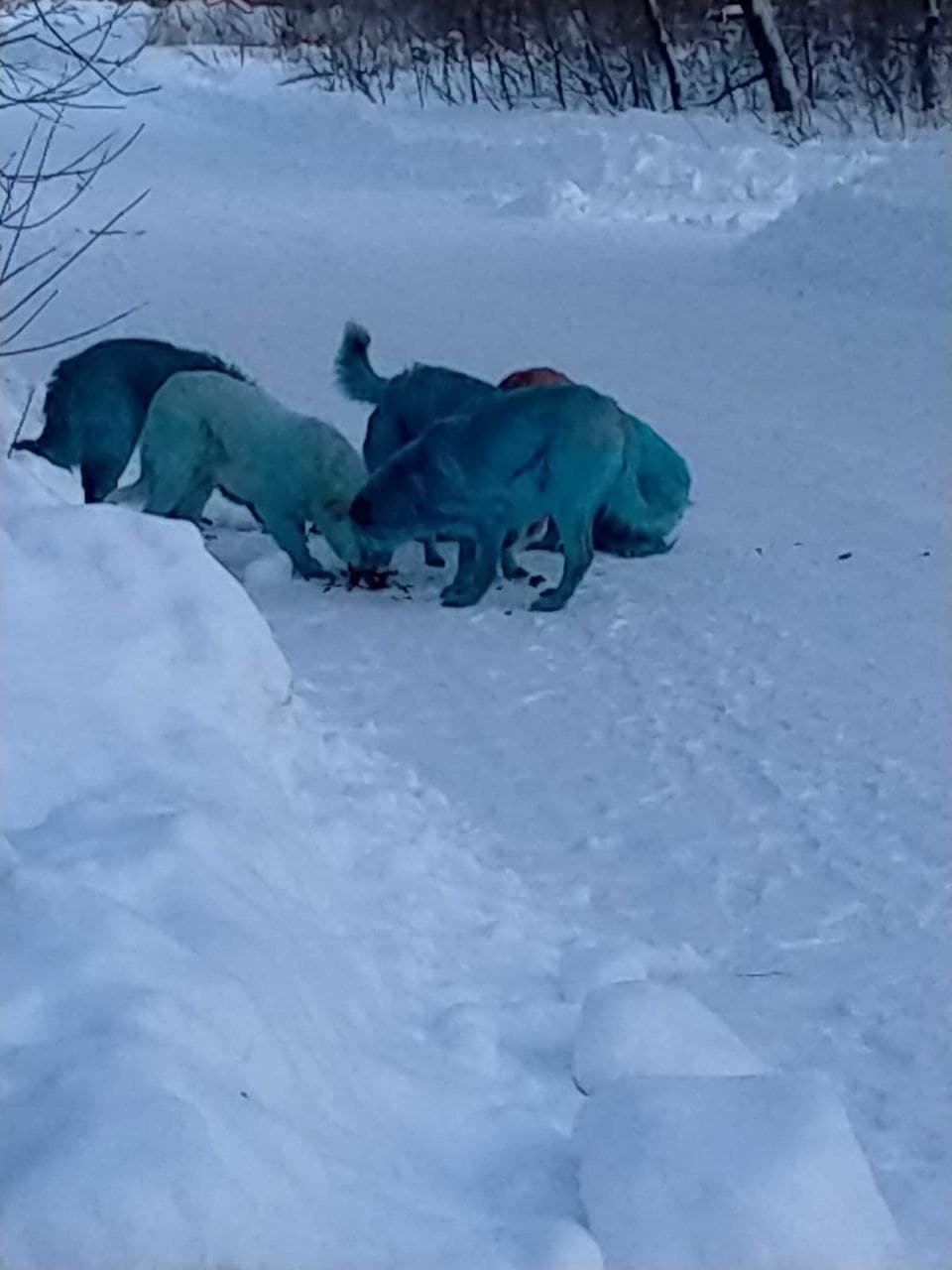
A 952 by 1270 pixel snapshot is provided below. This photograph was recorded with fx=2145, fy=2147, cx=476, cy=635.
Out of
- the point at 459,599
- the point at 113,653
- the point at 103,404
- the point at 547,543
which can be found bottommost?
the point at 547,543

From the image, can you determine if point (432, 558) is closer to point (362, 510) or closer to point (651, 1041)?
point (362, 510)

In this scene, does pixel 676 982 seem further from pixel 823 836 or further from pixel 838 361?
pixel 838 361

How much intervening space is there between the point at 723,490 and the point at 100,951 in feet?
19.0

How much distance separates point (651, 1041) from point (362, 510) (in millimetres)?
3891

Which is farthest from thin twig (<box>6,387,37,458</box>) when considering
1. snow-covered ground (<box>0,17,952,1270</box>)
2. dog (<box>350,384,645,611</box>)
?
dog (<box>350,384,645,611</box>)

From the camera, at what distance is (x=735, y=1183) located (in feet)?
10.4

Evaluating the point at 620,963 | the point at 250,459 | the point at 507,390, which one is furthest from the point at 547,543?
the point at 620,963

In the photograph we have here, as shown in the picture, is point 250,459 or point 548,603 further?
point 250,459

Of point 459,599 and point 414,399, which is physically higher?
point 414,399

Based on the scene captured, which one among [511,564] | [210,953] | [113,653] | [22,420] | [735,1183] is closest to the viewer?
[735,1183]

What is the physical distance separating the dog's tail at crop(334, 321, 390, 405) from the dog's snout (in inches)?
34.9

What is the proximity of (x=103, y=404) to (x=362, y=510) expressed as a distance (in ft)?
4.14

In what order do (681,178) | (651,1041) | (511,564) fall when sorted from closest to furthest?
1. (651,1041)
2. (511,564)
3. (681,178)

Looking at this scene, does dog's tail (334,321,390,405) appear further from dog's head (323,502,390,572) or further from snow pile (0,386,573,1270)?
snow pile (0,386,573,1270)
